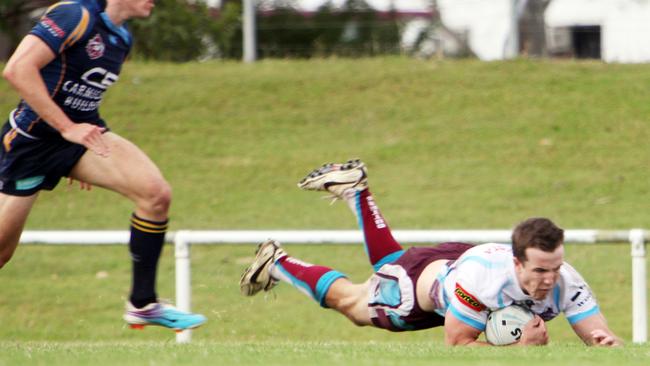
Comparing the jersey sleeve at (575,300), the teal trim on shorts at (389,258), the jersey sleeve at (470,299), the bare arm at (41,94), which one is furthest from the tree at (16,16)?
the jersey sleeve at (575,300)

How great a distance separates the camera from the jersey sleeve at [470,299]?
663 cm

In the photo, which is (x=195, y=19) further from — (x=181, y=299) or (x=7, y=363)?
(x=7, y=363)

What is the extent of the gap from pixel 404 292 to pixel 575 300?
105cm

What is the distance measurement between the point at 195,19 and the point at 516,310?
1340cm

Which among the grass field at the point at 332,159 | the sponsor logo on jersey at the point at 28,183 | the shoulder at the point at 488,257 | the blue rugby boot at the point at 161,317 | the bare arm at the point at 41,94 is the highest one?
the bare arm at the point at 41,94

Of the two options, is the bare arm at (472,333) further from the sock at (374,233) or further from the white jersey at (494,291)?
the sock at (374,233)

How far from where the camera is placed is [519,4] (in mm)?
16906

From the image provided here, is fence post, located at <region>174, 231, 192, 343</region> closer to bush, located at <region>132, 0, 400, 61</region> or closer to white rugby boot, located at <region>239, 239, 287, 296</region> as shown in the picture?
white rugby boot, located at <region>239, 239, 287, 296</region>

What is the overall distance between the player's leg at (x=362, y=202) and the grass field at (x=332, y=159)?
8.56 feet

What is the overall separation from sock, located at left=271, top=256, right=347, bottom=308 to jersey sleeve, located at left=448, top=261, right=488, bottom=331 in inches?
54.1

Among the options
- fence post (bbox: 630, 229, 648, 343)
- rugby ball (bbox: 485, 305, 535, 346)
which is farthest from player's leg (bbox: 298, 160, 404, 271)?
fence post (bbox: 630, 229, 648, 343)

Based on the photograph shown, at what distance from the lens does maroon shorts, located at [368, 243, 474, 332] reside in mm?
7398

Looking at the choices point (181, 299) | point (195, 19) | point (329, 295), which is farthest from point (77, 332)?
point (195, 19)

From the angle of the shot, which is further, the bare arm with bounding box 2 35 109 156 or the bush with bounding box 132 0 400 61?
the bush with bounding box 132 0 400 61
